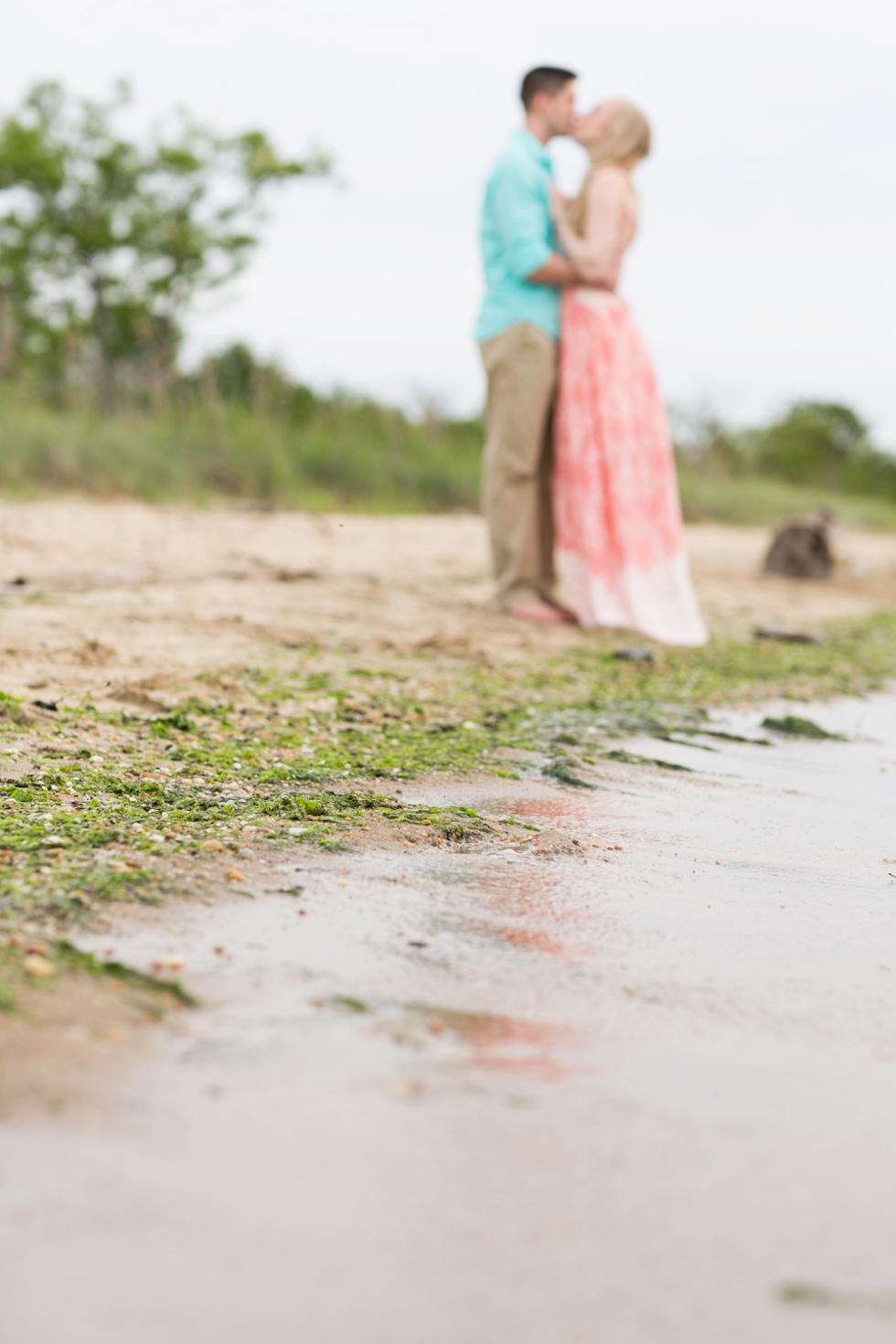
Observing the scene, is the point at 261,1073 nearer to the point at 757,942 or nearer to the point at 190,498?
the point at 757,942

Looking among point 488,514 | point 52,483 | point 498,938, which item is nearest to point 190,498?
point 52,483

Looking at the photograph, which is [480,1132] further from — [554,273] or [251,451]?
[251,451]

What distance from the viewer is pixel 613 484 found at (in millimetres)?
4934

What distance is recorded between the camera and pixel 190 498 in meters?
8.13

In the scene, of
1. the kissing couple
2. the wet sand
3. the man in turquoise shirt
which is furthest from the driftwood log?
the wet sand

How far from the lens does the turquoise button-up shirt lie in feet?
15.4

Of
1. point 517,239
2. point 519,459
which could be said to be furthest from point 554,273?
point 519,459

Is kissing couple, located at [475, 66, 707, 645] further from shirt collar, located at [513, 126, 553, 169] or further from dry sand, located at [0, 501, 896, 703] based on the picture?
dry sand, located at [0, 501, 896, 703]

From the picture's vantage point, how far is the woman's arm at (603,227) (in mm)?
4762

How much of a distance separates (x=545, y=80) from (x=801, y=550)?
181 inches

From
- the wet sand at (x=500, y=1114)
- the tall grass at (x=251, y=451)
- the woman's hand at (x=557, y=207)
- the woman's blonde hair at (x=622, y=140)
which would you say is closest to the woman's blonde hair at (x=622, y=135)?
the woman's blonde hair at (x=622, y=140)

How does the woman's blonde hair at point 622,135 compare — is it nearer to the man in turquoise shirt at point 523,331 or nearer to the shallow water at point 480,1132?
the man in turquoise shirt at point 523,331

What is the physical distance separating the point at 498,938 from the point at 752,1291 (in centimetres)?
69

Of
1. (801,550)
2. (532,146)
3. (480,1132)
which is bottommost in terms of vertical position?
(480,1132)
